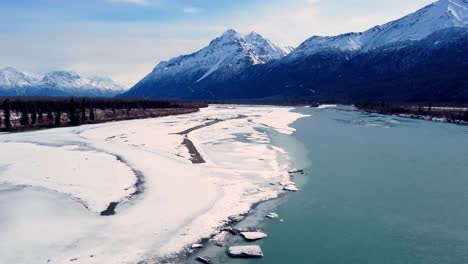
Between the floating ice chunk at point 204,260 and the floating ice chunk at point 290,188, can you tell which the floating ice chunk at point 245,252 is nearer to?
the floating ice chunk at point 204,260

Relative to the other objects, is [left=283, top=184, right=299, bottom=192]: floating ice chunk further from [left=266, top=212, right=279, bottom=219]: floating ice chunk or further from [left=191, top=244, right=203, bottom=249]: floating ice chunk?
[left=191, top=244, right=203, bottom=249]: floating ice chunk

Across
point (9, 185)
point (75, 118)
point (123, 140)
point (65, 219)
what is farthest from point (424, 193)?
point (75, 118)

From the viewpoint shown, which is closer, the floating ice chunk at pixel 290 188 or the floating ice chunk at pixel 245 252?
the floating ice chunk at pixel 245 252

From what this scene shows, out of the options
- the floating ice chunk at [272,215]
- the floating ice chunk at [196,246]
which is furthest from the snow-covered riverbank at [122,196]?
the floating ice chunk at [272,215]

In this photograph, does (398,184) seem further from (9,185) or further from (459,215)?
(9,185)

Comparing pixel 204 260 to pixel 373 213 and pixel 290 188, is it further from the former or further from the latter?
pixel 290 188

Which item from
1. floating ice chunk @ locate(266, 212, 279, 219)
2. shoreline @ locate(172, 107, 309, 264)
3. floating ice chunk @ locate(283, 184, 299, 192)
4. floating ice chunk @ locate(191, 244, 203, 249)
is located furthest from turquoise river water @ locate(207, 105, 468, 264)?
floating ice chunk @ locate(191, 244, 203, 249)
